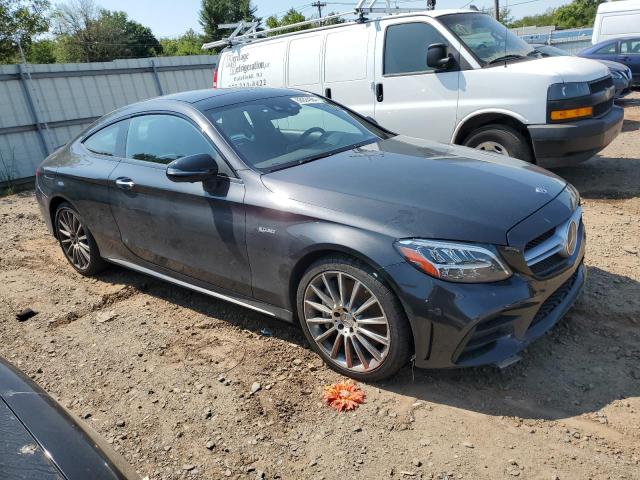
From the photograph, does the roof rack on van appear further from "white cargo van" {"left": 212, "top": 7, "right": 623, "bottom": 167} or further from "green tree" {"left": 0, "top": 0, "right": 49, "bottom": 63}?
"green tree" {"left": 0, "top": 0, "right": 49, "bottom": 63}

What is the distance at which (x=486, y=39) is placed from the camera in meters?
6.26

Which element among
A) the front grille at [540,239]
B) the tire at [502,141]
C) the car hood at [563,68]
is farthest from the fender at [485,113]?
the front grille at [540,239]

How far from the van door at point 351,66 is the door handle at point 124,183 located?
3.69m

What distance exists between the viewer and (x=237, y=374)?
3.25m

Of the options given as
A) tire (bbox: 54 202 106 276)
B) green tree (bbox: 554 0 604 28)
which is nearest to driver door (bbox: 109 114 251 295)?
tire (bbox: 54 202 106 276)

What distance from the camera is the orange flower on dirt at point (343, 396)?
2.85 m

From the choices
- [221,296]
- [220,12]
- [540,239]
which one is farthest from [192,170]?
[220,12]

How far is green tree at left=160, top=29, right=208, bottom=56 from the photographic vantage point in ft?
187

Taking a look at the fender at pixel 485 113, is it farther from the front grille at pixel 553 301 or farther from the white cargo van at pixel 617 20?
the white cargo van at pixel 617 20

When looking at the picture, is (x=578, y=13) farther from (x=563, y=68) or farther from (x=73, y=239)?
(x=73, y=239)

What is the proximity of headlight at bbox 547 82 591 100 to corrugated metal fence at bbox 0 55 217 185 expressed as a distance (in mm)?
9392

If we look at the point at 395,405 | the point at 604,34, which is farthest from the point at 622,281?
the point at 604,34

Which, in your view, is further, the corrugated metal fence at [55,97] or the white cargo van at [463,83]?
the corrugated metal fence at [55,97]

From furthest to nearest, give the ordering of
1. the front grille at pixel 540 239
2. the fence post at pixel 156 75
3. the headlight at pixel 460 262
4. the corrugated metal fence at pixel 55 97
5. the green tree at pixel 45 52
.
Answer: the green tree at pixel 45 52
the fence post at pixel 156 75
the corrugated metal fence at pixel 55 97
the front grille at pixel 540 239
the headlight at pixel 460 262
